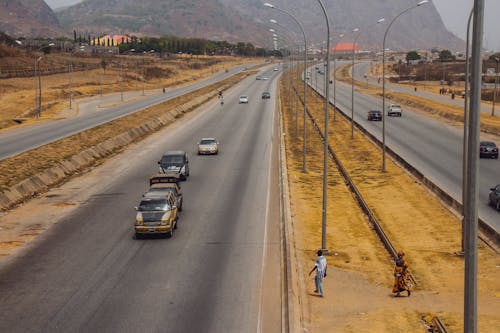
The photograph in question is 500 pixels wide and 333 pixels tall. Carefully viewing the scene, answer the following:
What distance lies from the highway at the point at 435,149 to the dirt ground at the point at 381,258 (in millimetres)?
1816

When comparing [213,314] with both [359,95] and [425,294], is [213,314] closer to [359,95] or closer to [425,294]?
[425,294]

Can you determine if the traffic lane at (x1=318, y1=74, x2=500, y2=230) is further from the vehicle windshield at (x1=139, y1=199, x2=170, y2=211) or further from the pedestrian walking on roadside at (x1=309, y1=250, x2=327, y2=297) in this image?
the vehicle windshield at (x1=139, y1=199, x2=170, y2=211)

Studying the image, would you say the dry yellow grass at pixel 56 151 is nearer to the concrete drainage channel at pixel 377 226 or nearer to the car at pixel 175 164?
the car at pixel 175 164

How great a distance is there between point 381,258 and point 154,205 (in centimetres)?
986

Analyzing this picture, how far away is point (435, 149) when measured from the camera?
62.1m

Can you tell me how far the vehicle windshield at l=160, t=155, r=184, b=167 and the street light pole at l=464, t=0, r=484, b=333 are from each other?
3352 centimetres

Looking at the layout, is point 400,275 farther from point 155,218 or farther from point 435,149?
point 435,149

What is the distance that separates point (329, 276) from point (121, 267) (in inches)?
295

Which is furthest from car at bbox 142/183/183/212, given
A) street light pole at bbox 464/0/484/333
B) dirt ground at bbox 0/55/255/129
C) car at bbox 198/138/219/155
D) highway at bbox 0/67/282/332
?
dirt ground at bbox 0/55/255/129

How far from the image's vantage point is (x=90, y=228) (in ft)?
104

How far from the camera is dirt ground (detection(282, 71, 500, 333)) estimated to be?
2072 cm

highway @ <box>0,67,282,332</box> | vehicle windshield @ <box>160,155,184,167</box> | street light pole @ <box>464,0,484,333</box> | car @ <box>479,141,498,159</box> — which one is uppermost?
street light pole @ <box>464,0,484,333</box>

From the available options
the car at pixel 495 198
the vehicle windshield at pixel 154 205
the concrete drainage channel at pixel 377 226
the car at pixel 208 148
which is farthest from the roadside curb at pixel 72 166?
the car at pixel 495 198

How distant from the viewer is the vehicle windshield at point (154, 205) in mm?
30250
